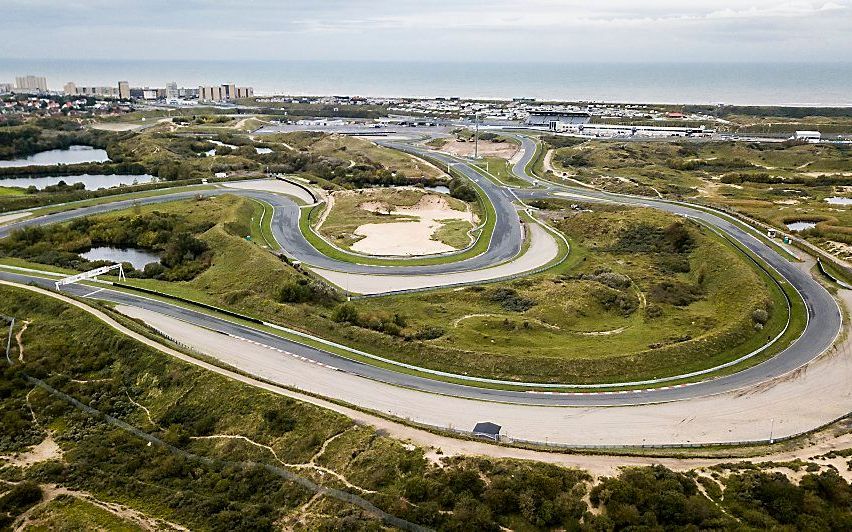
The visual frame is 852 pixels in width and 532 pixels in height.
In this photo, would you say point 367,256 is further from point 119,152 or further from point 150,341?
point 119,152

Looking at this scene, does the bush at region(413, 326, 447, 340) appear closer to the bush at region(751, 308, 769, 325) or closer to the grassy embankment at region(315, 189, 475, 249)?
the grassy embankment at region(315, 189, 475, 249)

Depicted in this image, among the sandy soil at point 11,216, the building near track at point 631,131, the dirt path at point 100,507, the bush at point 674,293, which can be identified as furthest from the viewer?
the building near track at point 631,131

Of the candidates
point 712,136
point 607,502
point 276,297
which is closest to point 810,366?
point 607,502

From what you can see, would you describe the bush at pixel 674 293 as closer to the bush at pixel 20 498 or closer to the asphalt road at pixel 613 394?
the asphalt road at pixel 613 394

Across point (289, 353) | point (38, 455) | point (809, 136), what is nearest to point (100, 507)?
point (38, 455)

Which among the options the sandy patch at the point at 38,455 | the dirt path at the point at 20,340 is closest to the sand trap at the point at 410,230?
the dirt path at the point at 20,340

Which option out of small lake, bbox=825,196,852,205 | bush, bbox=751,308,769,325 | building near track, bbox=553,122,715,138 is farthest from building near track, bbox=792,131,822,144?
bush, bbox=751,308,769,325
